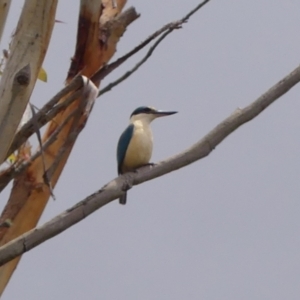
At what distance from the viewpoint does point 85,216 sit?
8.94 feet

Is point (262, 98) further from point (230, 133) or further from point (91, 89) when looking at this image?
point (91, 89)

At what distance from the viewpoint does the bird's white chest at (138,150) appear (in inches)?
203

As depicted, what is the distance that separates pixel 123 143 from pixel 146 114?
0.48 metres

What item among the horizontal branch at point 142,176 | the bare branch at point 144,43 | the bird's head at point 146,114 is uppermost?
the bird's head at point 146,114

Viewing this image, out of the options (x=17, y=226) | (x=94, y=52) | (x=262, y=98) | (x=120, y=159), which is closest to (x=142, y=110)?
(x=120, y=159)

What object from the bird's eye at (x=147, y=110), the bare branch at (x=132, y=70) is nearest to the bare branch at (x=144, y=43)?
the bare branch at (x=132, y=70)

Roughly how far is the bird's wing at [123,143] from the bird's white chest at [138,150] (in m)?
0.04

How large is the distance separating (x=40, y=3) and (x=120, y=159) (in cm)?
263

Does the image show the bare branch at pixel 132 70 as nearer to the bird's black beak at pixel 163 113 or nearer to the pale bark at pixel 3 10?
the pale bark at pixel 3 10

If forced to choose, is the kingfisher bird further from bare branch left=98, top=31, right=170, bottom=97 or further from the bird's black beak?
bare branch left=98, top=31, right=170, bottom=97

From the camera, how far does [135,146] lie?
518cm

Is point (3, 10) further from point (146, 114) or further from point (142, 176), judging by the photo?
point (146, 114)

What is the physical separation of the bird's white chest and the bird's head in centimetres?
34

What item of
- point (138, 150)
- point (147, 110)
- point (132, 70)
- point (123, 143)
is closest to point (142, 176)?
point (132, 70)
